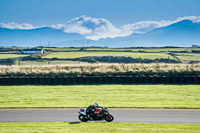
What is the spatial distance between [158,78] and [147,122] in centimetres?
1911

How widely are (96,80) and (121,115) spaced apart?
1696cm

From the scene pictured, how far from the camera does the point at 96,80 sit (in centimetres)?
3966

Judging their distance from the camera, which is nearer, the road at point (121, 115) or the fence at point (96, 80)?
the road at point (121, 115)

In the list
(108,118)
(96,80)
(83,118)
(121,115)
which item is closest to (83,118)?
(83,118)

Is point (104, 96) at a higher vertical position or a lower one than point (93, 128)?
higher

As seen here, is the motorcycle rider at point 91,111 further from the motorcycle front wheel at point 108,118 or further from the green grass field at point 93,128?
the green grass field at point 93,128

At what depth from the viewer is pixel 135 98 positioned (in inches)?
1180

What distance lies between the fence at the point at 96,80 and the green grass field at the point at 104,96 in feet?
6.72

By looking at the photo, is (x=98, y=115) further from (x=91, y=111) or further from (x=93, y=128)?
(x=93, y=128)

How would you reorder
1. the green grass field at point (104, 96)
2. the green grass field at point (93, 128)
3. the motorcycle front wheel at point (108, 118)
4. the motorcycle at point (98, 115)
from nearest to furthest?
the green grass field at point (93, 128), the motorcycle at point (98, 115), the motorcycle front wheel at point (108, 118), the green grass field at point (104, 96)

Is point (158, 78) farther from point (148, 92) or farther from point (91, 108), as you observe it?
point (91, 108)

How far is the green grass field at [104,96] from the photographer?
2750 centimetres

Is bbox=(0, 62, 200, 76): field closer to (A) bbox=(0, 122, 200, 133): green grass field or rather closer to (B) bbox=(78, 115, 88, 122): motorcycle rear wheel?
(B) bbox=(78, 115, 88, 122): motorcycle rear wheel

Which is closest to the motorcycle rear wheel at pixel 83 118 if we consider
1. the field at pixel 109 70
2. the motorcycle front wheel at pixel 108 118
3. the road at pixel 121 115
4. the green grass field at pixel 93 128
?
the road at pixel 121 115
